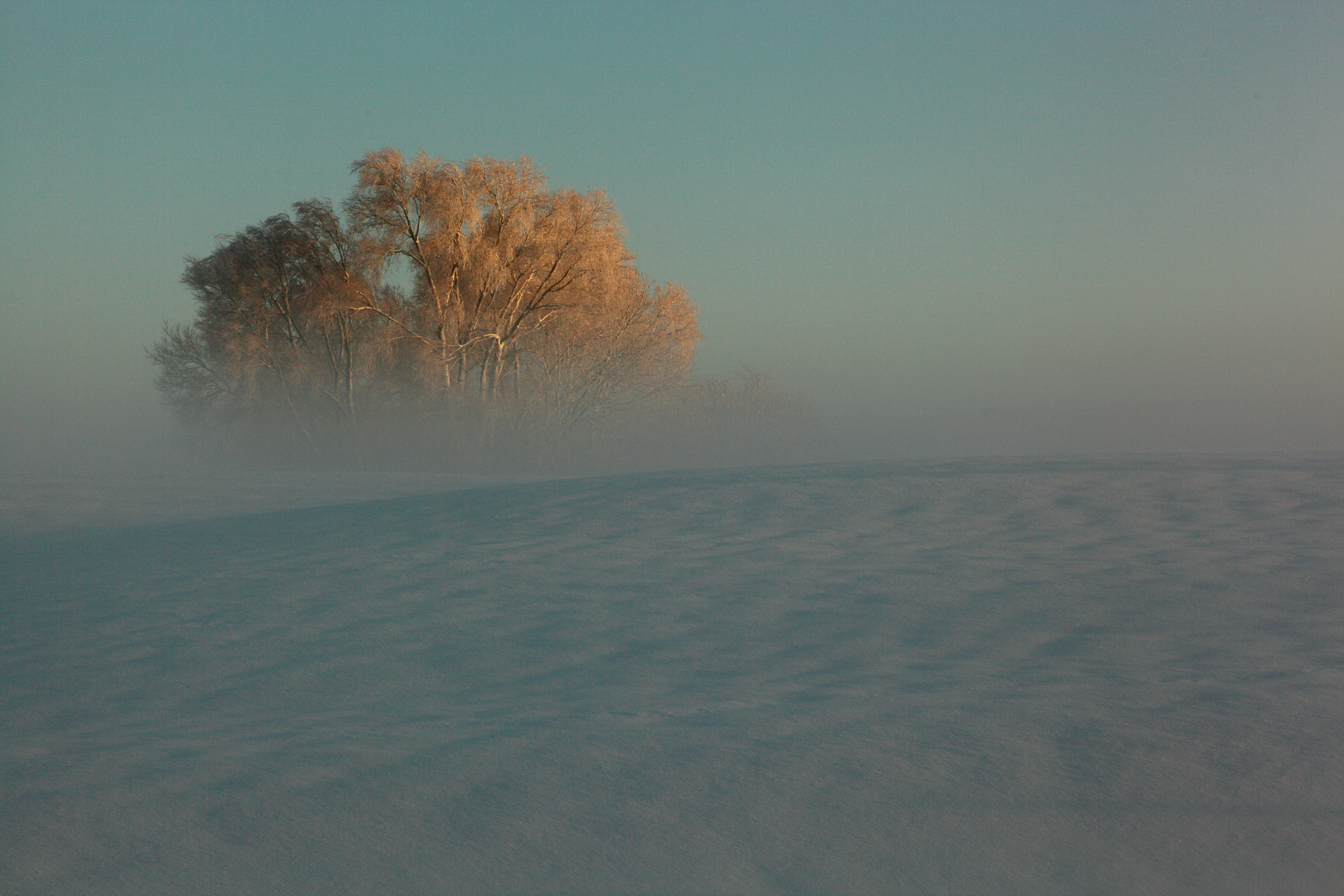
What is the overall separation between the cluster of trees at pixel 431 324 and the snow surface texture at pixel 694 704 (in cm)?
1684

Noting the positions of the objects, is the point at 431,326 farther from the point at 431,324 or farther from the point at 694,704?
the point at 694,704

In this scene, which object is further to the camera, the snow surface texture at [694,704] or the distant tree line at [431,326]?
the distant tree line at [431,326]

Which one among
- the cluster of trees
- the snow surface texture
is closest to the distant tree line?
the cluster of trees

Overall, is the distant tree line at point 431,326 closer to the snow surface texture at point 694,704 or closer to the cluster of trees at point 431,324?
the cluster of trees at point 431,324

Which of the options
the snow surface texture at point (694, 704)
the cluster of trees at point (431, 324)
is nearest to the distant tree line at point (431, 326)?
the cluster of trees at point (431, 324)

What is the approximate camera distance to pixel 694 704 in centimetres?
341

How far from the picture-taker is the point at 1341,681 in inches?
132

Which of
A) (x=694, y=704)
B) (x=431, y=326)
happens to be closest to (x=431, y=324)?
(x=431, y=326)

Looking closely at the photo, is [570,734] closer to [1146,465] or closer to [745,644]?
[745,644]

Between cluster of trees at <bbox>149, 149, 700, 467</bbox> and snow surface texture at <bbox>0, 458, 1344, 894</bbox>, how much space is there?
16.8 metres

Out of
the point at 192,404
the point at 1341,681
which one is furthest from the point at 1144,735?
the point at 192,404

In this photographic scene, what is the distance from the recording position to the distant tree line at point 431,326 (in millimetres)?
23094

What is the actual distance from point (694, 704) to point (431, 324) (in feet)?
72.6

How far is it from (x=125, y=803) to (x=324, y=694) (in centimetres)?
129
